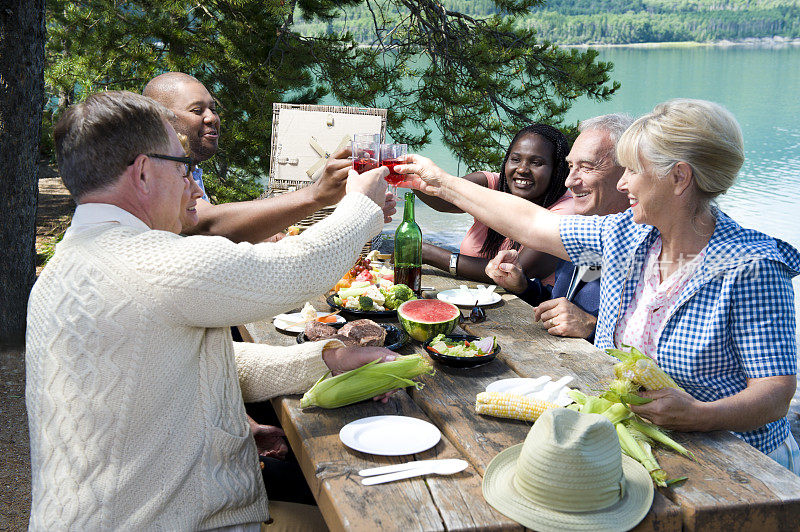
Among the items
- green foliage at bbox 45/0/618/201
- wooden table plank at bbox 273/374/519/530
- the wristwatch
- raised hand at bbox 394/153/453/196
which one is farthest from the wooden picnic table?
green foliage at bbox 45/0/618/201

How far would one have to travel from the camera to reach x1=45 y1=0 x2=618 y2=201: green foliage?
586 cm

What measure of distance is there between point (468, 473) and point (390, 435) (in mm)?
240

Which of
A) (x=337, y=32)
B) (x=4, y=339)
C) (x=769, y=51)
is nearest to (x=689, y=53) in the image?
(x=769, y=51)

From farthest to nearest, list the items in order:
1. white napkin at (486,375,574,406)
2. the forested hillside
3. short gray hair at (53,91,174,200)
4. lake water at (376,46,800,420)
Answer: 1. the forested hillside
2. lake water at (376,46,800,420)
3. white napkin at (486,375,574,406)
4. short gray hair at (53,91,174,200)

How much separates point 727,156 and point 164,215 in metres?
1.63

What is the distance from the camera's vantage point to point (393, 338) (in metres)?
2.28

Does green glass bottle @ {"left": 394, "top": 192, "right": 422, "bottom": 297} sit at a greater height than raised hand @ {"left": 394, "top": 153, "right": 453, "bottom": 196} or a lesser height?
lesser

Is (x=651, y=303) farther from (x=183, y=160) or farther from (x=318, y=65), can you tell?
(x=318, y=65)

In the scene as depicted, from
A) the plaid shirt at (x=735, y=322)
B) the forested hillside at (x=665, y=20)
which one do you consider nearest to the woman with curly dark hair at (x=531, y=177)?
the plaid shirt at (x=735, y=322)

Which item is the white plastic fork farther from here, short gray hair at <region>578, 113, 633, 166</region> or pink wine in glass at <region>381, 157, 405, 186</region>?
short gray hair at <region>578, 113, 633, 166</region>

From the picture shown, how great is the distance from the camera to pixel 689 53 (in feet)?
156

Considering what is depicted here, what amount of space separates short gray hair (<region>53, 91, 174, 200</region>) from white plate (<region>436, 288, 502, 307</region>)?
4.86 ft

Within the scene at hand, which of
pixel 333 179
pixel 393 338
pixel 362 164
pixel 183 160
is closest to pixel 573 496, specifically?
pixel 393 338

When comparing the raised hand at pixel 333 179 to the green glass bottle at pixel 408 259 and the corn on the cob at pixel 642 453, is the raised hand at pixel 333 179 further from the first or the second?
the corn on the cob at pixel 642 453
